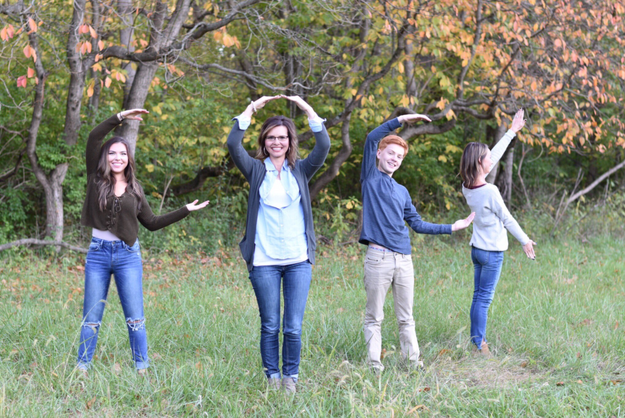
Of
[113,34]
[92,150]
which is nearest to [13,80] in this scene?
[113,34]

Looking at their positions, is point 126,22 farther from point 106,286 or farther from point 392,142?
point 392,142

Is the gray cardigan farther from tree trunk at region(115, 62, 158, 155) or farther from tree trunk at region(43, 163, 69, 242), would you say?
tree trunk at region(43, 163, 69, 242)

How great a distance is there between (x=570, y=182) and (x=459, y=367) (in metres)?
13.8

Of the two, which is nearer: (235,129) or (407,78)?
(235,129)

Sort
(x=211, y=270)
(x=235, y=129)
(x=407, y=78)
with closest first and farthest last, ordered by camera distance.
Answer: (x=235, y=129), (x=211, y=270), (x=407, y=78)

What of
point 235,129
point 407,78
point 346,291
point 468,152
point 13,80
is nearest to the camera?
point 235,129

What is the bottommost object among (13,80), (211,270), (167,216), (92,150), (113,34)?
(211,270)

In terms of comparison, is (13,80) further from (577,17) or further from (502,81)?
(577,17)

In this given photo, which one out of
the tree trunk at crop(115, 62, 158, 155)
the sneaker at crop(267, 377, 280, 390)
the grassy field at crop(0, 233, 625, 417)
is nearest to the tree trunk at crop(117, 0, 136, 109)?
the tree trunk at crop(115, 62, 158, 155)

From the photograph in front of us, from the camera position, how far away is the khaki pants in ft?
13.5

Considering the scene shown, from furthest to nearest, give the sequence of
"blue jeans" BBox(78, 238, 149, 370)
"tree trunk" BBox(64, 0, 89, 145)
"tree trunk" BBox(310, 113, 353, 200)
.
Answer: "tree trunk" BBox(310, 113, 353, 200)
"tree trunk" BBox(64, 0, 89, 145)
"blue jeans" BBox(78, 238, 149, 370)

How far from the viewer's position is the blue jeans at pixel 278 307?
3.76 metres

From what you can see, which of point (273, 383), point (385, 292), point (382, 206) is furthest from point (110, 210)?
point (385, 292)

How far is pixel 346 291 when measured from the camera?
22.9 ft
